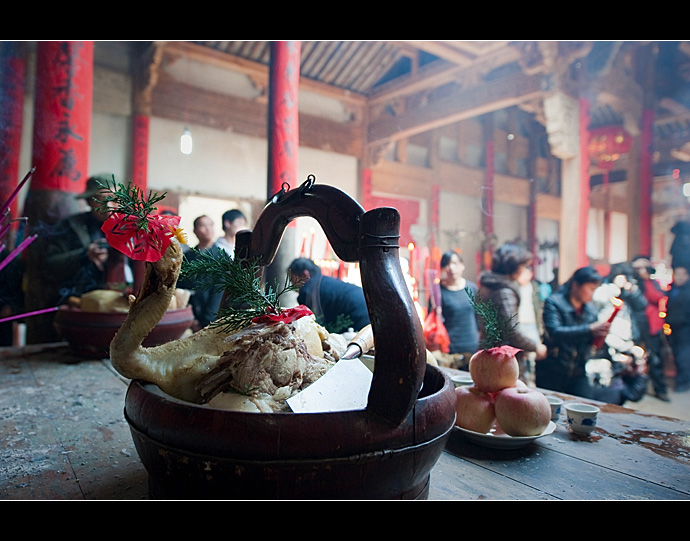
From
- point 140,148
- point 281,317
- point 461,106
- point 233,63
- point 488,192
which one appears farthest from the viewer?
point 488,192

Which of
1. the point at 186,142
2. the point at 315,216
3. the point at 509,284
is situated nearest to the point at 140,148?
the point at 186,142

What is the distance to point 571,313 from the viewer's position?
3215mm

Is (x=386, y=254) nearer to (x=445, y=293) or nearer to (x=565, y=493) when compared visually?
(x=565, y=493)

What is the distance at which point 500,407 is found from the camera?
1.23 meters

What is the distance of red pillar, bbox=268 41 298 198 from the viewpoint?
3625mm

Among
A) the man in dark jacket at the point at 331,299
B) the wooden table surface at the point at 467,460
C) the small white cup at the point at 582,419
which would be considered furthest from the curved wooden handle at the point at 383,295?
the man in dark jacket at the point at 331,299

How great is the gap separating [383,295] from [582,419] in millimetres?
926

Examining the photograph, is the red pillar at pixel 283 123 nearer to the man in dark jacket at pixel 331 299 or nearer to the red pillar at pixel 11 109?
the man in dark jacket at pixel 331 299

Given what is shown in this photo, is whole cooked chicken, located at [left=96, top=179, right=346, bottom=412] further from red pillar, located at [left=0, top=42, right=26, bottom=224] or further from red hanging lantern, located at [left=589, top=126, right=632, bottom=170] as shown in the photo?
red hanging lantern, located at [left=589, top=126, right=632, bottom=170]

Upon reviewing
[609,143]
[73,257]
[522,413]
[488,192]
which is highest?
[609,143]

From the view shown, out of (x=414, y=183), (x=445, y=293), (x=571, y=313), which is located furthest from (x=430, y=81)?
(x=571, y=313)

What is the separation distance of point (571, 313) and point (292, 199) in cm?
287

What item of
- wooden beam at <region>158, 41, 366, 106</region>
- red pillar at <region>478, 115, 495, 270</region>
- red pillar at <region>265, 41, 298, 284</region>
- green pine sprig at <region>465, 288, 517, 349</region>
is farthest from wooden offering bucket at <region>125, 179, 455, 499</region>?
red pillar at <region>478, 115, 495, 270</region>

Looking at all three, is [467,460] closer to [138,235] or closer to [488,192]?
[138,235]
